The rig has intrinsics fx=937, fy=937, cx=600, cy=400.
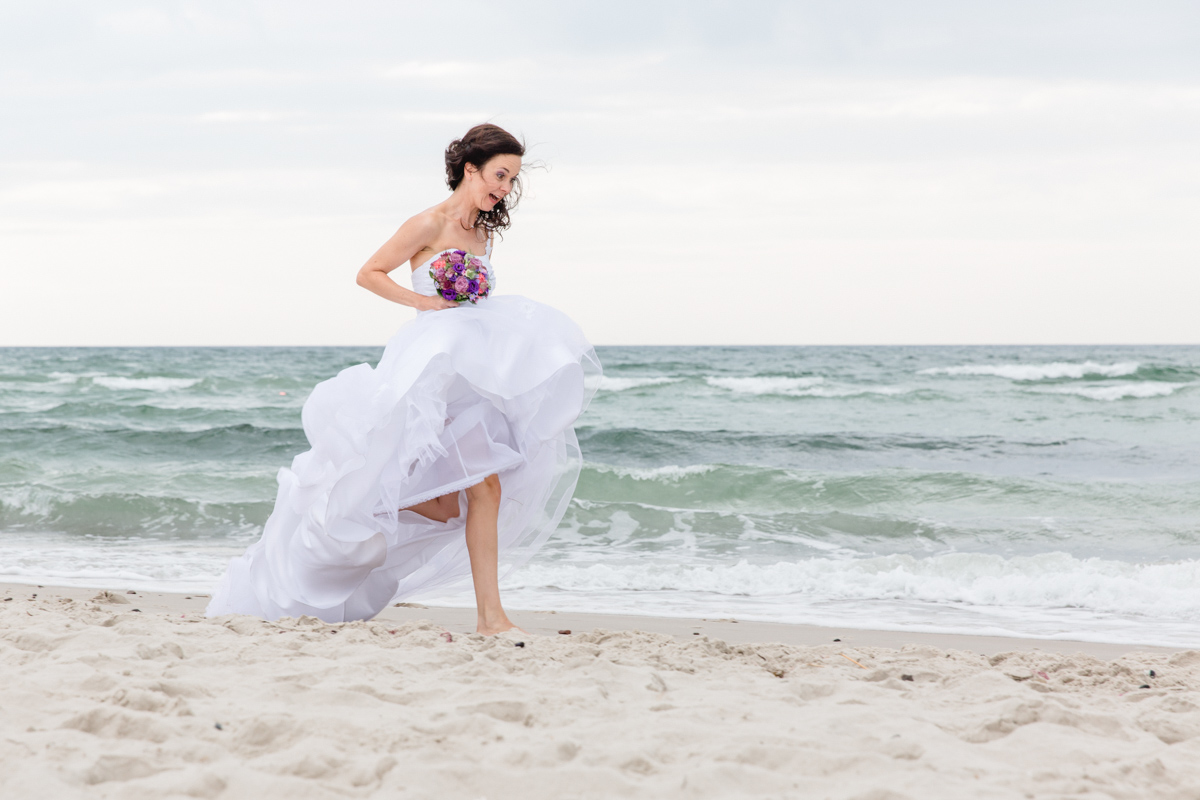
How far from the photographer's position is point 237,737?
2270 millimetres

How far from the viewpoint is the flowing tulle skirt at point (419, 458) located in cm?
367

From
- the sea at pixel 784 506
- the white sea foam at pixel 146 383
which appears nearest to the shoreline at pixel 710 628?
the sea at pixel 784 506

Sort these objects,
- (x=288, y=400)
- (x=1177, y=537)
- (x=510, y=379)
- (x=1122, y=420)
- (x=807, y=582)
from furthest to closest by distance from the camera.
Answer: (x=288, y=400), (x=1122, y=420), (x=1177, y=537), (x=807, y=582), (x=510, y=379)

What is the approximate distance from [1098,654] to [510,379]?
2.91 m

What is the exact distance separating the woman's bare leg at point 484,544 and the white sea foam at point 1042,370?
26.7 metres

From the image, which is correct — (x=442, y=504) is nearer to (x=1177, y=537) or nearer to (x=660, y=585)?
(x=660, y=585)

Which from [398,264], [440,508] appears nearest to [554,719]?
[440,508]

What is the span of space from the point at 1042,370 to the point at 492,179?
2975 cm

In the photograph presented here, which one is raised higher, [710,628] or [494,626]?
[494,626]

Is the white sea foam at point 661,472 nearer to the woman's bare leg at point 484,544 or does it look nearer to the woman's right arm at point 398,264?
the woman's bare leg at point 484,544

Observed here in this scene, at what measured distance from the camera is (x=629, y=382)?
25266 mm

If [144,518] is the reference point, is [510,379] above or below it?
above

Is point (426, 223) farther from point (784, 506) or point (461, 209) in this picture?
point (784, 506)

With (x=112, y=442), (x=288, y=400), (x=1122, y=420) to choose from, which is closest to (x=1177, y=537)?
(x=1122, y=420)
